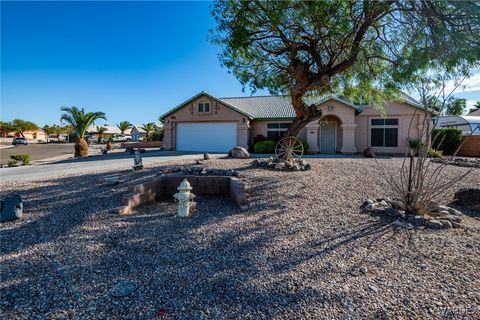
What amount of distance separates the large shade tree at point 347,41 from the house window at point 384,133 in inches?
312

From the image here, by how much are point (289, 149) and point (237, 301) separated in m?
8.29

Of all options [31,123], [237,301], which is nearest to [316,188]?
[237,301]

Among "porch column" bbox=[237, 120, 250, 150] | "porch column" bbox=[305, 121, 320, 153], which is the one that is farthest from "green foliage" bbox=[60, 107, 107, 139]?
"porch column" bbox=[305, 121, 320, 153]

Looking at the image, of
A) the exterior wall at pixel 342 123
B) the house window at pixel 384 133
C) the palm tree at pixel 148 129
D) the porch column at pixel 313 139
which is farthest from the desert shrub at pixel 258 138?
the palm tree at pixel 148 129

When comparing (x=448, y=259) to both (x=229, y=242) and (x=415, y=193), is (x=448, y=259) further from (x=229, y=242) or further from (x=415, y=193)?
(x=229, y=242)

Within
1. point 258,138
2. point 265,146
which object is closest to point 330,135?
point 265,146

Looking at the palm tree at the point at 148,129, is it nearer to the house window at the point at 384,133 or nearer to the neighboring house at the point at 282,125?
the neighboring house at the point at 282,125

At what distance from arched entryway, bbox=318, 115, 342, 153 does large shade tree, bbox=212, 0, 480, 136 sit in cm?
753

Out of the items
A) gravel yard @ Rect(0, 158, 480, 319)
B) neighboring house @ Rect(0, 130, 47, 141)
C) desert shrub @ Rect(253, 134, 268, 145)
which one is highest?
neighboring house @ Rect(0, 130, 47, 141)

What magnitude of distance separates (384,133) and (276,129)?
8072 mm

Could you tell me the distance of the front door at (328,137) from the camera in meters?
19.7

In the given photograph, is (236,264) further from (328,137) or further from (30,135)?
(30,135)

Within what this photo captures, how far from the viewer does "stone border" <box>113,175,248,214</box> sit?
5.81 metres

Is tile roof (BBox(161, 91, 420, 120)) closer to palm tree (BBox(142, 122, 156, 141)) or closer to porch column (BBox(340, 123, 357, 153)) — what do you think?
porch column (BBox(340, 123, 357, 153))
